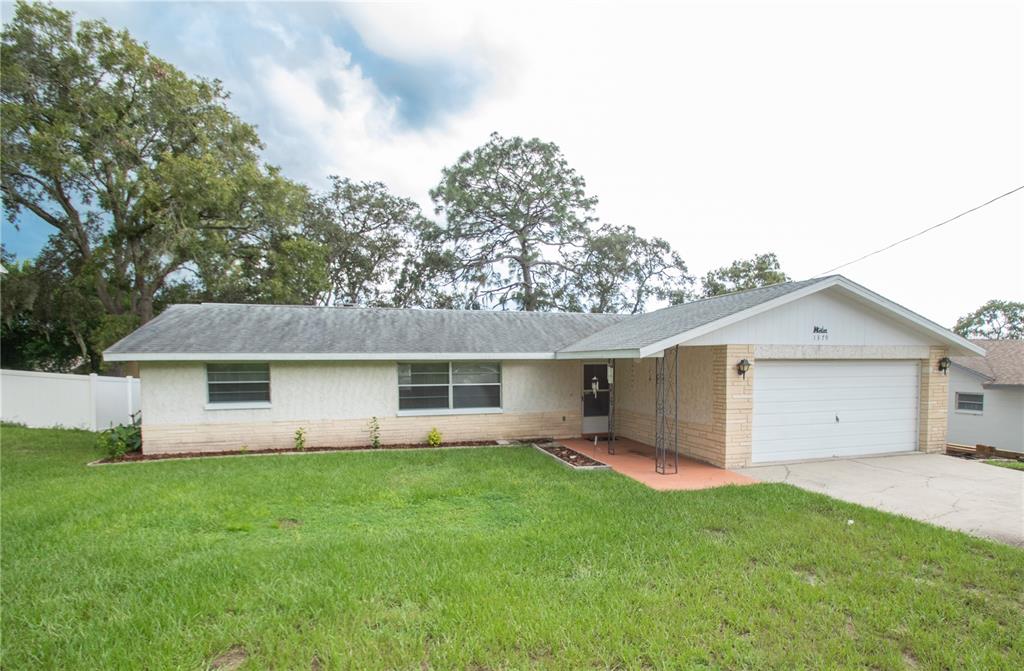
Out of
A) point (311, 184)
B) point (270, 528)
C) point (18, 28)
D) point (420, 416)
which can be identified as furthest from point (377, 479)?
point (311, 184)

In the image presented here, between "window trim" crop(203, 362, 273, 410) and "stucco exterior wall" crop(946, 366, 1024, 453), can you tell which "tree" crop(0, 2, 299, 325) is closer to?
"window trim" crop(203, 362, 273, 410)

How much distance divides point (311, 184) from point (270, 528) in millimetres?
24421

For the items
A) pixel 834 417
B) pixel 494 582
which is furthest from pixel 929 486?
pixel 494 582

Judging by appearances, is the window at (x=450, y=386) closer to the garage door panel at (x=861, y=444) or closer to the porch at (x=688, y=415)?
the porch at (x=688, y=415)

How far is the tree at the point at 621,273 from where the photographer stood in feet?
90.4

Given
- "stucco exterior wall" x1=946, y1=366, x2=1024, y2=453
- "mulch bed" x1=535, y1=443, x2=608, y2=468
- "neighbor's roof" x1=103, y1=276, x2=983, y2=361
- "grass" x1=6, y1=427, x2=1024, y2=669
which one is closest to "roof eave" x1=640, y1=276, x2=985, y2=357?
"neighbor's roof" x1=103, y1=276, x2=983, y2=361

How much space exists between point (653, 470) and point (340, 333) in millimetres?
7972

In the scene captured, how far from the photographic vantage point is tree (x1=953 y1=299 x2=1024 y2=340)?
46.2m

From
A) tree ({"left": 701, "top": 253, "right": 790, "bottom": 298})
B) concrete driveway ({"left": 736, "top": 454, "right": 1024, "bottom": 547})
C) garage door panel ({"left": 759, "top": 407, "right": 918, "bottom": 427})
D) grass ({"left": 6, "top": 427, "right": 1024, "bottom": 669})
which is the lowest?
concrete driveway ({"left": 736, "top": 454, "right": 1024, "bottom": 547})

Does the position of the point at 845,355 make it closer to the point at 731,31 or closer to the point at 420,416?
the point at 731,31

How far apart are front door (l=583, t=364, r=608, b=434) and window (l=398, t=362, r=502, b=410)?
7.69 feet

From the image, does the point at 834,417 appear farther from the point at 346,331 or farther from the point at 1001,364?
the point at 1001,364

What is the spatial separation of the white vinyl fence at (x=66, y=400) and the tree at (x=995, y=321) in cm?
6330

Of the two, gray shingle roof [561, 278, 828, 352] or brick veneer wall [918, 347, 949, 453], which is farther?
brick veneer wall [918, 347, 949, 453]
